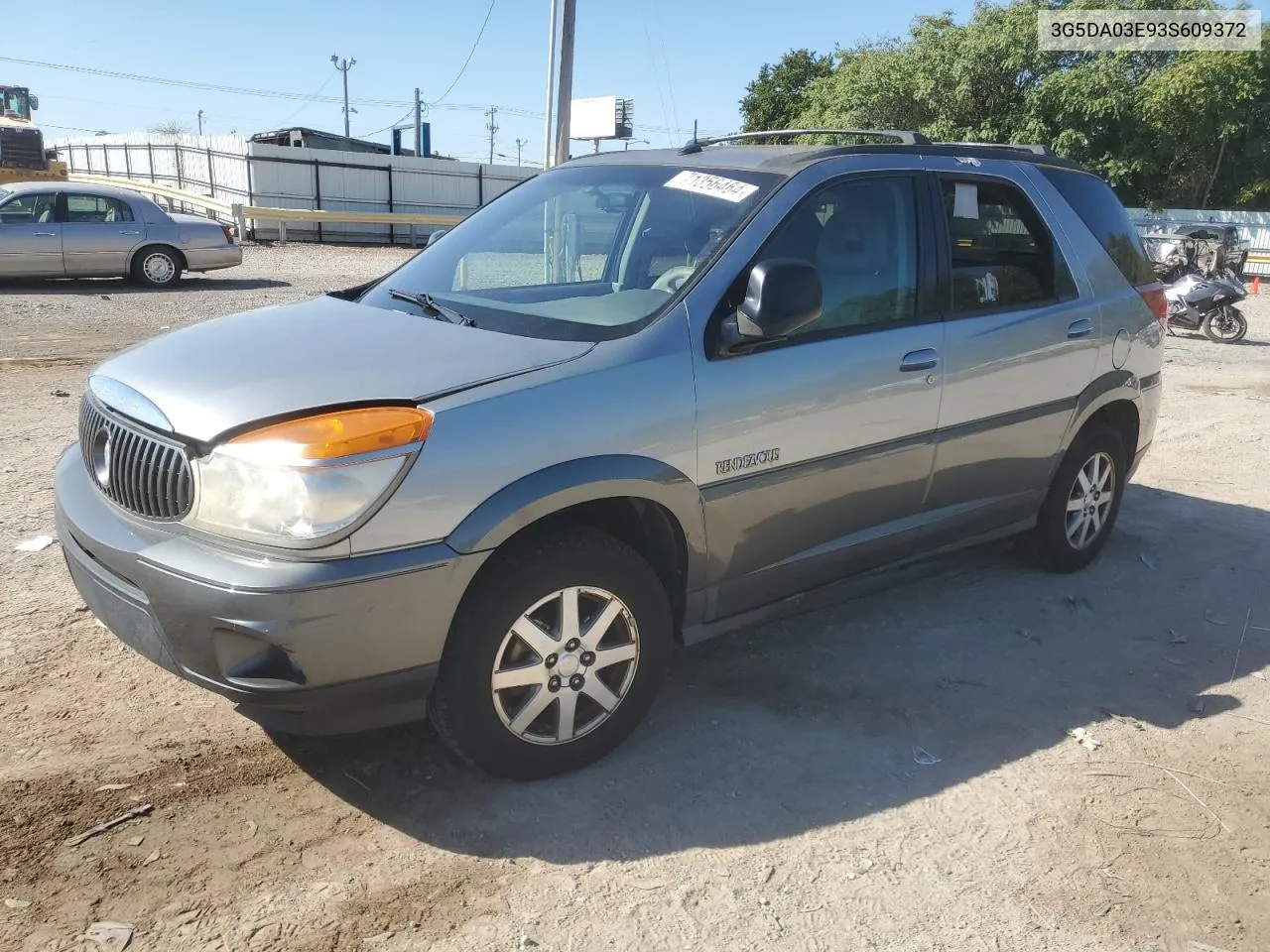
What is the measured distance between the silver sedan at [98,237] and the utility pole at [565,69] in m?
7.85

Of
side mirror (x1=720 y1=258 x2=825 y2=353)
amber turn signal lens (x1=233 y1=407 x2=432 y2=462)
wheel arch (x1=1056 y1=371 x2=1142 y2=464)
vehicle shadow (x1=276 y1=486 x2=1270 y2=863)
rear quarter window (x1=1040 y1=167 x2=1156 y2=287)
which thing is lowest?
vehicle shadow (x1=276 y1=486 x2=1270 y2=863)

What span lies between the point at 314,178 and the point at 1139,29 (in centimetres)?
2642

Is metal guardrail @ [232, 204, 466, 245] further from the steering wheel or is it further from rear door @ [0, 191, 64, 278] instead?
the steering wheel

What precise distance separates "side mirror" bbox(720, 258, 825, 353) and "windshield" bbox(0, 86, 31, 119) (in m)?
34.7

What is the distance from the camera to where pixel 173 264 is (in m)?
16.1

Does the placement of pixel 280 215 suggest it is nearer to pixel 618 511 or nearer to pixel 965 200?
pixel 965 200

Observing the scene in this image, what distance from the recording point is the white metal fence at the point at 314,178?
94.7 ft

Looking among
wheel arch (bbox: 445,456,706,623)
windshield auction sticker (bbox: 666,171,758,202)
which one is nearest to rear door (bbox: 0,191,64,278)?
windshield auction sticker (bbox: 666,171,758,202)

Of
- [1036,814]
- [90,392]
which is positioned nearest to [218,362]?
[90,392]

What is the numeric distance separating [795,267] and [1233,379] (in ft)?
33.9

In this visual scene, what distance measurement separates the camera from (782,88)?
5562cm

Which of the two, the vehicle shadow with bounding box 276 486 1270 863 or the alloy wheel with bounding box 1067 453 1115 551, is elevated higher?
the alloy wheel with bounding box 1067 453 1115 551

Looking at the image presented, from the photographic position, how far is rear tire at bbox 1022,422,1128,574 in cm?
491

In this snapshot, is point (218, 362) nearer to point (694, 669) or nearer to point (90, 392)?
point (90, 392)
